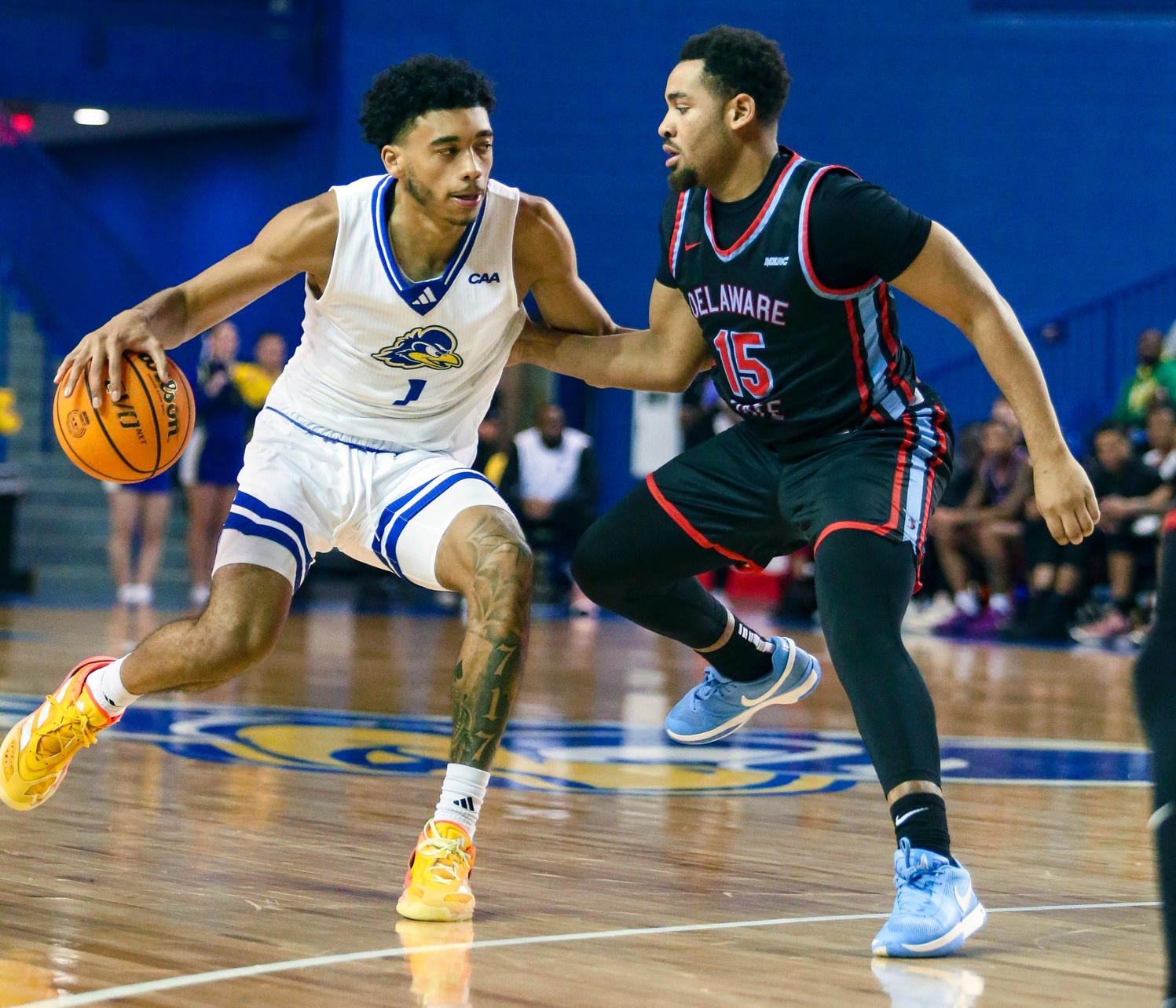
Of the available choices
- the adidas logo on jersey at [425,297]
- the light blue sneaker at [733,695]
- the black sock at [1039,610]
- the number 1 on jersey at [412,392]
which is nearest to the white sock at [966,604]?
the black sock at [1039,610]

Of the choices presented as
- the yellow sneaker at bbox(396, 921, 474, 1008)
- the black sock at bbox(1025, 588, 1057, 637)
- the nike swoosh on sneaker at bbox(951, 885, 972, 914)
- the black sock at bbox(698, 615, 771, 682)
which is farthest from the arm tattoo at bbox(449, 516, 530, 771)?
the black sock at bbox(1025, 588, 1057, 637)

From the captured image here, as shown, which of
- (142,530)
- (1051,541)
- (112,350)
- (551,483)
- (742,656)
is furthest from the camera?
(551,483)

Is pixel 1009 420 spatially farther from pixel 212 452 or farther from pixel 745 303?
pixel 745 303

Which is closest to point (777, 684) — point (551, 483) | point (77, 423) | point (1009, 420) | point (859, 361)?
point (859, 361)

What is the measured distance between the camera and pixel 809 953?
120 inches

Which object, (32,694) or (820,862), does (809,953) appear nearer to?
(820,862)

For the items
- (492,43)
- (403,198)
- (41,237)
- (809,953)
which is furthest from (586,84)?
(809,953)

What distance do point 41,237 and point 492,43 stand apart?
4.46m

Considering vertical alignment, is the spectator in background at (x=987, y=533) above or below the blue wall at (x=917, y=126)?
below

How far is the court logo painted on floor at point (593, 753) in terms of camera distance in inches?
205

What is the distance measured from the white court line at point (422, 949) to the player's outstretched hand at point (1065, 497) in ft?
2.59

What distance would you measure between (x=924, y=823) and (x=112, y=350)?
190 cm

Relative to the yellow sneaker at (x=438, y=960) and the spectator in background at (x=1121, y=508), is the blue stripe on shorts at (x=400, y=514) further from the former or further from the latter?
the spectator in background at (x=1121, y=508)

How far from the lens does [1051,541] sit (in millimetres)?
11391
